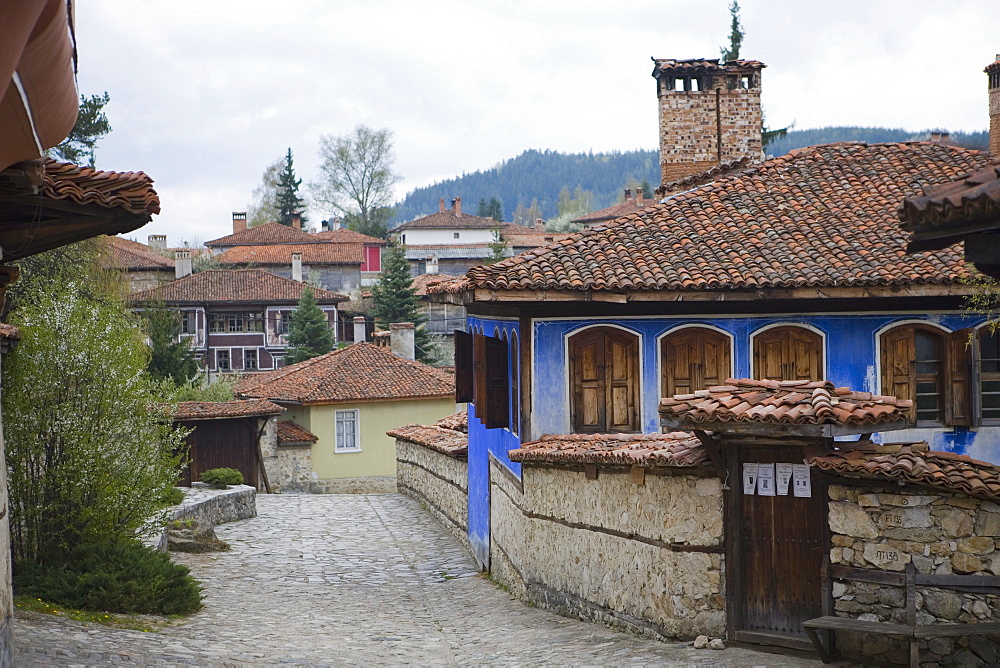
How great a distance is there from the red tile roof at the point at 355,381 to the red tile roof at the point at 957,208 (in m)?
27.8

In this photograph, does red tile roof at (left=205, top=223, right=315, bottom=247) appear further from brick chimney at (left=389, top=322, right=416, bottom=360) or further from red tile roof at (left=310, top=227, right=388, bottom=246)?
brick chimney at (left=389, top=322, right=416, bottom=360)

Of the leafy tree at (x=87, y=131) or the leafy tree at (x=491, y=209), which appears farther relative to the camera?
the leafy tree at (x=491, y=209)

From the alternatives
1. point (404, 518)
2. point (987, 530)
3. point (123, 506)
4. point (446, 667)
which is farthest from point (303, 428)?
point (987, 530)

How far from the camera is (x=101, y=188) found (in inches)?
285

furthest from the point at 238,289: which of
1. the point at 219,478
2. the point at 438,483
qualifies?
the point at 438,483

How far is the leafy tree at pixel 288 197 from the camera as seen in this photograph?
79062 mm

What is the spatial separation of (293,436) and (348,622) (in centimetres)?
2065

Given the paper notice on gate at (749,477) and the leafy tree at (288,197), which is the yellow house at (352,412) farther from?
the leafy tree at (288,197)

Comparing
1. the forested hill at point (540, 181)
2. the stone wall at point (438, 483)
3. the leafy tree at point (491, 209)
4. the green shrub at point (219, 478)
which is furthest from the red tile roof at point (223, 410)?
the forested hill at point (540, 181)

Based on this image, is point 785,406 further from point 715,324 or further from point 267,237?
point 267,237

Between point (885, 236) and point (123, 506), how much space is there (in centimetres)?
949

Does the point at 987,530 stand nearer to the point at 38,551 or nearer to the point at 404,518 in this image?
the point at 38,551

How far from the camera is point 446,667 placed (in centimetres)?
961

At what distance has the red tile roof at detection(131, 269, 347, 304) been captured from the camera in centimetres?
5194
